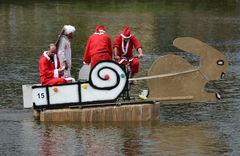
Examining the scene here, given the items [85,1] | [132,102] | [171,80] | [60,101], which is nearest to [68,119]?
[60,101]

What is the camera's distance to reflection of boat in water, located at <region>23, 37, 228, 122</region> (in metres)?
13.2

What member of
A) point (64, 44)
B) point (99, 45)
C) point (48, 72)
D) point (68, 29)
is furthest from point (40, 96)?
point (99, 45)

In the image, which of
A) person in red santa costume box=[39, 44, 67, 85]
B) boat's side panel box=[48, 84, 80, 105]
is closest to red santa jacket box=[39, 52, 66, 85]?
→ person in red santa costume box=[39, 44, 67, 85]

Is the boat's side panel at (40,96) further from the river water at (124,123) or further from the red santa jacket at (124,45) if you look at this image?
the red santa jacket at (124,45)

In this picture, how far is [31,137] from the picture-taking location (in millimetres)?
12164

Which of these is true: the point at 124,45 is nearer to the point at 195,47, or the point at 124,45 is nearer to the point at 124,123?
the point at 195,47

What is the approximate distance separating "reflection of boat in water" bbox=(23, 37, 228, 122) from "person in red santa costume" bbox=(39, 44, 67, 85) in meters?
0.17

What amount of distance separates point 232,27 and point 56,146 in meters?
25.5

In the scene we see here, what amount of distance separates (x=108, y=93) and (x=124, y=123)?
633 mm

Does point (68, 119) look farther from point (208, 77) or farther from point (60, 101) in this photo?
point (208, 77)

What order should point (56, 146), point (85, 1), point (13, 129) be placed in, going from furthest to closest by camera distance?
point (85, 1)
point (13, 129)
point (56, 146)

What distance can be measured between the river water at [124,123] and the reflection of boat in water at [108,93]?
8.8 inches

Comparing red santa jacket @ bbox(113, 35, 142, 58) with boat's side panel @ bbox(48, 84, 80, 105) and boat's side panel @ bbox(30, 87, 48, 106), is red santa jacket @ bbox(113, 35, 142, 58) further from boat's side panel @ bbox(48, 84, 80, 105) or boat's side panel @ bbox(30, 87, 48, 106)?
boat's side panel @ bbox(30, 87, 48, 106)

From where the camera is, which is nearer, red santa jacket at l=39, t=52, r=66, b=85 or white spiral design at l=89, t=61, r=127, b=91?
white spiral design at l=89, t=61, r=127, b=91
